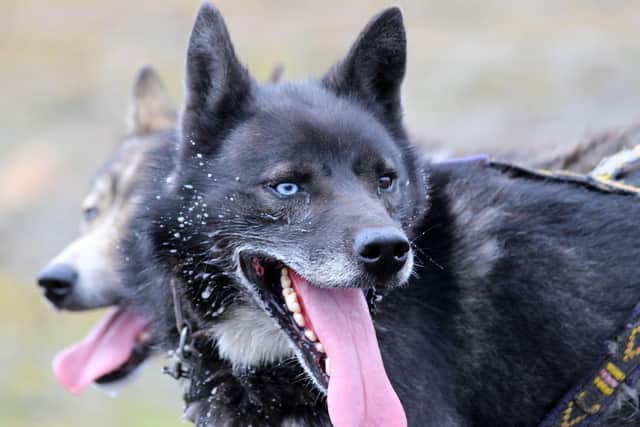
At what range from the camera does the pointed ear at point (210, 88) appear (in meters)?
3.39

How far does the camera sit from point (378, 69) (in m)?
3.61

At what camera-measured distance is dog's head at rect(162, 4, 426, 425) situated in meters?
3.07

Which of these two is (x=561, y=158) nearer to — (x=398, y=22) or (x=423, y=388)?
(x=398, y=22)

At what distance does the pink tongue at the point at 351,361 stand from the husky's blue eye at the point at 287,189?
0.92 feet

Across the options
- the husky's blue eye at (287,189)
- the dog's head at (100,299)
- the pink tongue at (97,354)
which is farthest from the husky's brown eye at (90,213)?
the husky's blue eye at (287,189)

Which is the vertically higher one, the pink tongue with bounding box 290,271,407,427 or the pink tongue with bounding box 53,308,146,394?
the pink tongue with bounding box 290,271,407,427

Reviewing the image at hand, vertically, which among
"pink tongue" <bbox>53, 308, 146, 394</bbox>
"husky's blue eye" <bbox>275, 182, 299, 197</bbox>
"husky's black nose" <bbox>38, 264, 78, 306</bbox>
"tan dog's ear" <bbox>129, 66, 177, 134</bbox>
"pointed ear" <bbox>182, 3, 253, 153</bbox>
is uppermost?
"pointed ear" <bbox>182, 3, 253, 153</bbox>

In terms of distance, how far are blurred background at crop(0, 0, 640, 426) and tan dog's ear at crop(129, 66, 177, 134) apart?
2805mm

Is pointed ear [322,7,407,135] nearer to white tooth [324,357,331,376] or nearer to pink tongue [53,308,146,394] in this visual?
white tooth [324,357,331,376]

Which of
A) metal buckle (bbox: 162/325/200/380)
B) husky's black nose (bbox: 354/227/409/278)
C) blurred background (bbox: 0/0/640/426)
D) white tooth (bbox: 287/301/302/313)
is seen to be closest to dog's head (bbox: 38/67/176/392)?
metal buckle (bbox: 162/325/200/380)

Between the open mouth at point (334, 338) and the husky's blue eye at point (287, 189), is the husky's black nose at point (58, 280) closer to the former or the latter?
the open mouth at point (334, 338)

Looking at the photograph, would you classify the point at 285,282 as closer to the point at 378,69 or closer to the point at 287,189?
the point at 287,189

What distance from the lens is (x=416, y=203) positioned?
3467 mm

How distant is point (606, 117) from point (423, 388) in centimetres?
819
